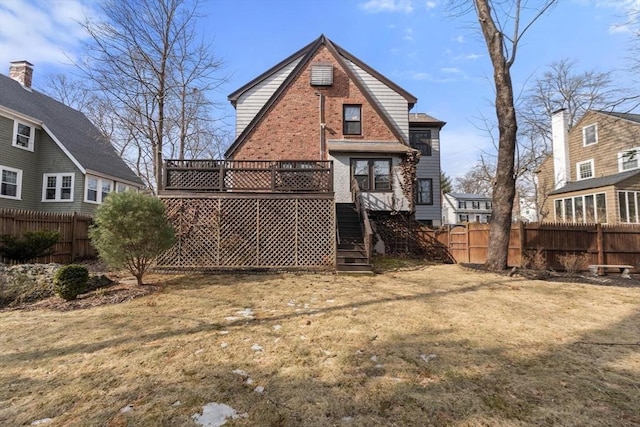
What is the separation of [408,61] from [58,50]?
47.0ft

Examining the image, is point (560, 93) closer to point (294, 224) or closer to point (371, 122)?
point (371, 122)

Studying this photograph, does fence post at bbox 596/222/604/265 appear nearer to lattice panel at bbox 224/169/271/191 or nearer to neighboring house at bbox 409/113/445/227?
neighboring house at bbox 409/113/445/227

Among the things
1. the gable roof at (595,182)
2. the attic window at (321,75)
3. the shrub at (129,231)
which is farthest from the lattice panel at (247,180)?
the gable roof at (595,182)

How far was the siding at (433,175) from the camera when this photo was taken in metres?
20.5

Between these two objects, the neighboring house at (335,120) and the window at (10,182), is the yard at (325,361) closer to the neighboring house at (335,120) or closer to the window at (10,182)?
the neighboring house at (335,120)

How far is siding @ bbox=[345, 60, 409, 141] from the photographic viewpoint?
632 inches

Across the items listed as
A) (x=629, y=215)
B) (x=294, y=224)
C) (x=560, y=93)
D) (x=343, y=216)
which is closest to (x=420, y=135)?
(x=343, y=216)

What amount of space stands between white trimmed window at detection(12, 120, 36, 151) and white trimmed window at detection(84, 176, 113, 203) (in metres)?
3.29

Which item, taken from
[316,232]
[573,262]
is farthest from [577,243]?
[316,232]

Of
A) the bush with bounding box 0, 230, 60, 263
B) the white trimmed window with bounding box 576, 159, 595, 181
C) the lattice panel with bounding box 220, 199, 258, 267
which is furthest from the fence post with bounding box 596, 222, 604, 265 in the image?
the bush with bounding box 0, 230, 60, 263

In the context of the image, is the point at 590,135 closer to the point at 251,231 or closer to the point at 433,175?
the point at 433,175

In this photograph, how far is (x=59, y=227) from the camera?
11.6 metres

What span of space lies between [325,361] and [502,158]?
9567mm

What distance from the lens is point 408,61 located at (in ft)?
49.1
